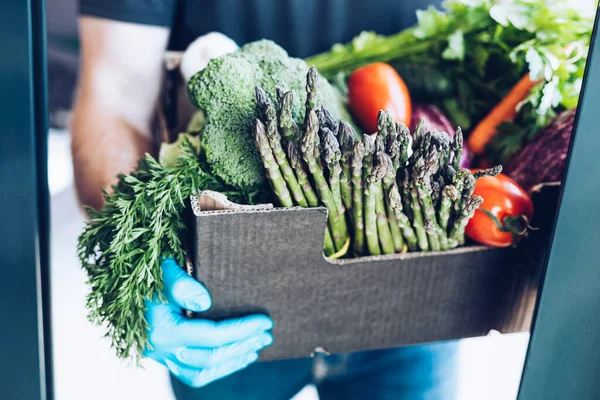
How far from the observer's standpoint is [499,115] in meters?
0.99

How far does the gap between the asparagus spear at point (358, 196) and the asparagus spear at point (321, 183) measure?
0.06 ft

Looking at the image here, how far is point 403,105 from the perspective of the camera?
100 centimetres

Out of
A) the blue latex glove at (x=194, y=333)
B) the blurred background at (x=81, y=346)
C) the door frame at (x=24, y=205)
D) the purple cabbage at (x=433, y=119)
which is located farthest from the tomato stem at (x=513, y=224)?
the door frame at (x=24, y=205)

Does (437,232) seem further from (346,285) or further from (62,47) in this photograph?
(62,47)

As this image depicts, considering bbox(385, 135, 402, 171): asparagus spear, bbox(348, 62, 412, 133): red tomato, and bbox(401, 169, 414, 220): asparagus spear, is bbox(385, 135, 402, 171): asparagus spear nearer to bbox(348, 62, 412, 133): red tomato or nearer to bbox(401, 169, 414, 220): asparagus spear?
bbox(401, 169, 414, 220): asparagus spear

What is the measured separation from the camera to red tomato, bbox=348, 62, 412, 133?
3.19ft

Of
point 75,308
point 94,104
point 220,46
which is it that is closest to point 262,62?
point 220,46

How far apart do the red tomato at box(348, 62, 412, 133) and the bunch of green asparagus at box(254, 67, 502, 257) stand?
0.26 metres

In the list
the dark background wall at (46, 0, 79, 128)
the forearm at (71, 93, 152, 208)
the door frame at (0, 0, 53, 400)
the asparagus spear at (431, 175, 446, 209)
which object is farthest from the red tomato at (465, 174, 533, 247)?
the dark background wall at (46, 0, 79, 128)

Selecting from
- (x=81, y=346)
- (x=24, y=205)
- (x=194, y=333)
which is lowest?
(x=81, y=346)

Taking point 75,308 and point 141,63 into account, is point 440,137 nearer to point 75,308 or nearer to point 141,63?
point 141,63

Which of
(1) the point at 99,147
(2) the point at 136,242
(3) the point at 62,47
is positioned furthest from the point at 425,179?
(3) the point at 62,47

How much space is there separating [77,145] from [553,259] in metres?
0.97

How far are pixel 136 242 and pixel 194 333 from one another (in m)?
0.14
